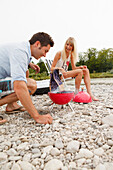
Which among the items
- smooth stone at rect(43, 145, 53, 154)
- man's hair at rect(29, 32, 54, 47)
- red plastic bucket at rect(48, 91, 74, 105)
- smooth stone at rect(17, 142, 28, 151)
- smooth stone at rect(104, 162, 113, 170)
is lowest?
smooth stone at rect(104, 162, 113, 170)

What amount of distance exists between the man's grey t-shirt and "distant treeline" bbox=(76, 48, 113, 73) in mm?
7966

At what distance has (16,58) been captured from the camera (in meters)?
1.81

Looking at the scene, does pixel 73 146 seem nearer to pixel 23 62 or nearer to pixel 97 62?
pixel 23 62

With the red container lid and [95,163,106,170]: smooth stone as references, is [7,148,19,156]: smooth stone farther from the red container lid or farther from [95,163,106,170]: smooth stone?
the red container lid

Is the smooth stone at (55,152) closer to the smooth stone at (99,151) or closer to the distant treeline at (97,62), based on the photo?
the smooth stone at (99,151)

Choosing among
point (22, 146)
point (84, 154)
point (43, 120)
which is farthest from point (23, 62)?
point (84, 154)

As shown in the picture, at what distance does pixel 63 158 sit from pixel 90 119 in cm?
96

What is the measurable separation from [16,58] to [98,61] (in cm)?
868

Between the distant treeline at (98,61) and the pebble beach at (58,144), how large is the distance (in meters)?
7.92

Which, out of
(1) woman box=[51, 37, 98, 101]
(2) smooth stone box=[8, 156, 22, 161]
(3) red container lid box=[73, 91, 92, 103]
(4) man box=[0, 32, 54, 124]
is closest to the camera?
(2) smooth stone box=[8, 156, 22, 161]

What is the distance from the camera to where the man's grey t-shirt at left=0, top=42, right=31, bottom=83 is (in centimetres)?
177

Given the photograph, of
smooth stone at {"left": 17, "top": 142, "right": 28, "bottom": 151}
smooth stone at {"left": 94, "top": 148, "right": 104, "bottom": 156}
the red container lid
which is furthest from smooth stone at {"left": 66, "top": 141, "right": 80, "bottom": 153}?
the red container lid

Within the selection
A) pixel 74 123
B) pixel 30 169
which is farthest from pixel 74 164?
pixel 74 123

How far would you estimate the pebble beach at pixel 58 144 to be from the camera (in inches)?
49.0
